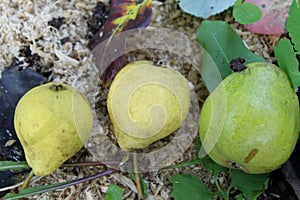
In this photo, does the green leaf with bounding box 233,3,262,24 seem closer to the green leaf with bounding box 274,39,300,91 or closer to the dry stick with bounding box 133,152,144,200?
the green leaf with bounding box 274,39,300,91

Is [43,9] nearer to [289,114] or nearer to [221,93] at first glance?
[221,93]

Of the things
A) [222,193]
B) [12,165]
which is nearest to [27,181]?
[12,165]

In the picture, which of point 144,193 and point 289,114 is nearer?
point 289,114

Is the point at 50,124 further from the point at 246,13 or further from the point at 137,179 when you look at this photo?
the point at 246,13

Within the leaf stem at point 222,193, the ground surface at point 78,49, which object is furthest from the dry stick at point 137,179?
the leaf stem at point 222,193

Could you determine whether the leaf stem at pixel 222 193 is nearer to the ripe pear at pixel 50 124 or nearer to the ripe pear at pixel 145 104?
the ripe pear at pixel 145 104

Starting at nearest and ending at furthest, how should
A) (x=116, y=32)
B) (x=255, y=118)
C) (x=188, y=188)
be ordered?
(x=255, y=118), (x=188, y=188), (x=116, y=32)

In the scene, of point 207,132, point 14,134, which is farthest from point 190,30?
point 14,134
